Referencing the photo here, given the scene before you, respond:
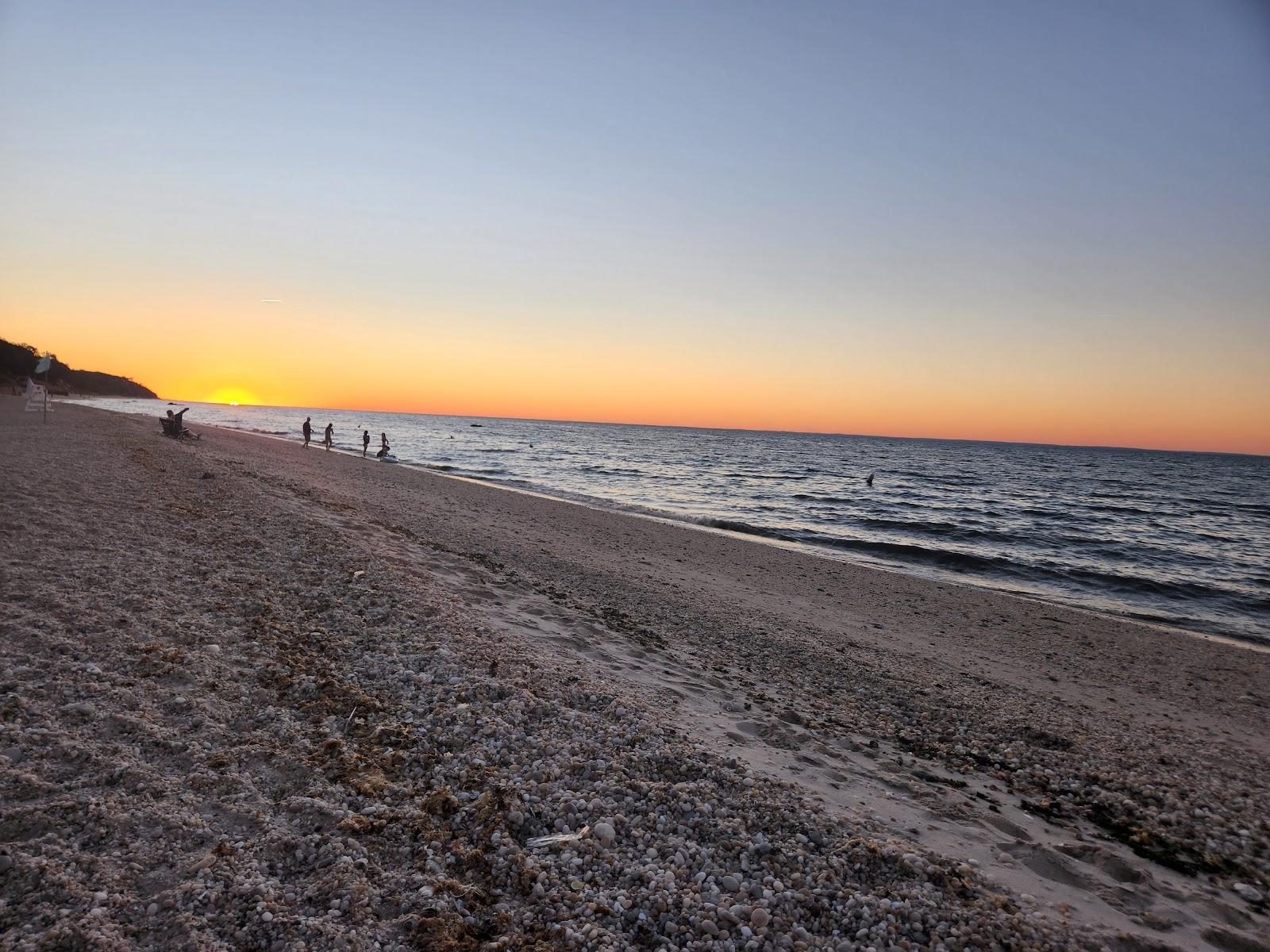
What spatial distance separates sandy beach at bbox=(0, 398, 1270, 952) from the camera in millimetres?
3346

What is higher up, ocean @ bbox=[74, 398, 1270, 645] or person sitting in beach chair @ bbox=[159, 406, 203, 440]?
person sitting in beach chair @ bbox=[159, 406, 203, 440]

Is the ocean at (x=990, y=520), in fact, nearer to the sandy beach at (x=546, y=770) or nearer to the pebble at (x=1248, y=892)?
the sandy beach at (x=546, y=770)

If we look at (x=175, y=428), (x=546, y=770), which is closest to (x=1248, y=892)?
(x=546, y=770)

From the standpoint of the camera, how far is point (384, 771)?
14.5 feet

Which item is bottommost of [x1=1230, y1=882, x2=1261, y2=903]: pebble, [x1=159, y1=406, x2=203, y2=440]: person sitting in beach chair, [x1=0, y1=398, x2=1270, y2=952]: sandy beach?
[x1=1230, y1=882, x2=1261, y2=903]: pebble

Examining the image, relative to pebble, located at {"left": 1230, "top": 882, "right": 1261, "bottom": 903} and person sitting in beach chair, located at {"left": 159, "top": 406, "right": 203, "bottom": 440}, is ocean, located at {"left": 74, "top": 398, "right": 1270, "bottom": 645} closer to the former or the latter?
person sitting in beach chair, located at {"left": 159, "top": 406, "right": 203, "bottom": 440}

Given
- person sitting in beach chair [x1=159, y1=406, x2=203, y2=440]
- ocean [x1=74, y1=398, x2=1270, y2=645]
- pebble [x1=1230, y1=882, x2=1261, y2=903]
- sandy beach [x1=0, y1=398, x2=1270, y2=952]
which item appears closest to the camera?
sandy beach [x1=0, y1=398, x2=1270, y2=952]

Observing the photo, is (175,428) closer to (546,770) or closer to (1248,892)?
(546,770)

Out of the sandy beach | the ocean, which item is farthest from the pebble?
the ocean

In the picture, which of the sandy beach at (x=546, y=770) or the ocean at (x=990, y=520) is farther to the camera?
the ocean at (x=990, y=520)

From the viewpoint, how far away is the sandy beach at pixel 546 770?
11.0ft

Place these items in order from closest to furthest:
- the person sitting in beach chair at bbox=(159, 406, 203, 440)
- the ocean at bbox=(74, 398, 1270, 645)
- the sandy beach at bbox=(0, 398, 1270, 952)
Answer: the sandy beach at bbox=(0, 398, 1270, 952), the ocean at bbox=(74, 398, 1270, 645), the person sitting in beach chair at bbox=(159, 406, 203, 440)

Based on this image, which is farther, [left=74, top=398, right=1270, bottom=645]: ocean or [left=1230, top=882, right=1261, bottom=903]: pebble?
[left=74, top=398, right=1270, bottom=645]: ocean

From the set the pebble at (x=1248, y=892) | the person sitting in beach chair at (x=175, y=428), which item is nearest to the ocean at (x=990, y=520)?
the person sitting in beach chair at (x=175, y=428)
